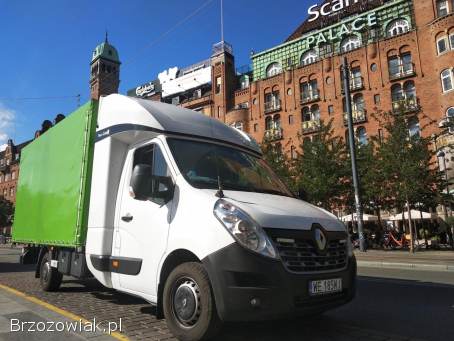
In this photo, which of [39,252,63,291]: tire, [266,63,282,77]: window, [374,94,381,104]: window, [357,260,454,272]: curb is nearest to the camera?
[39,252,63,291]: tire

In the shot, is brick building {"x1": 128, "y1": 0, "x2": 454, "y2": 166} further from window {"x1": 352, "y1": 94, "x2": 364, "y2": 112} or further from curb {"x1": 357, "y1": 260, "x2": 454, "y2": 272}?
curb {"x1": 357, "y1": 260, "x2": 454, "y2": 272}

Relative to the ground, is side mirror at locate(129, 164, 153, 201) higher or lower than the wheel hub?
higher

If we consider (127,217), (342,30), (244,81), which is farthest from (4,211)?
(127,217)

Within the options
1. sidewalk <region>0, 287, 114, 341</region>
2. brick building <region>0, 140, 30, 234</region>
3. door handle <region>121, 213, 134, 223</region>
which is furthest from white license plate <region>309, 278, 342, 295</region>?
brick building <region>0, 140, 30, 234</region>

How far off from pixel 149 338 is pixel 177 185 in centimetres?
176

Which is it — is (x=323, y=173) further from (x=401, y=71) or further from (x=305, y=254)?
(x=305, y=254)

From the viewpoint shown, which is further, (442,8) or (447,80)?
(442,8)

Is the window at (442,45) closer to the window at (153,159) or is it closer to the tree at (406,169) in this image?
the tree at (406,169)

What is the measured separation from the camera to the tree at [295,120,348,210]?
2961 cm

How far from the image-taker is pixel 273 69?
2105 inches

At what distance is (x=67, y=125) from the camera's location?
798cm

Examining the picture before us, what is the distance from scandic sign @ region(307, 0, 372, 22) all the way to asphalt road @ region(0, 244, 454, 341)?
148 ft

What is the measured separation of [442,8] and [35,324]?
144ft

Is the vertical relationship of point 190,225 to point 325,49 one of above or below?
below
